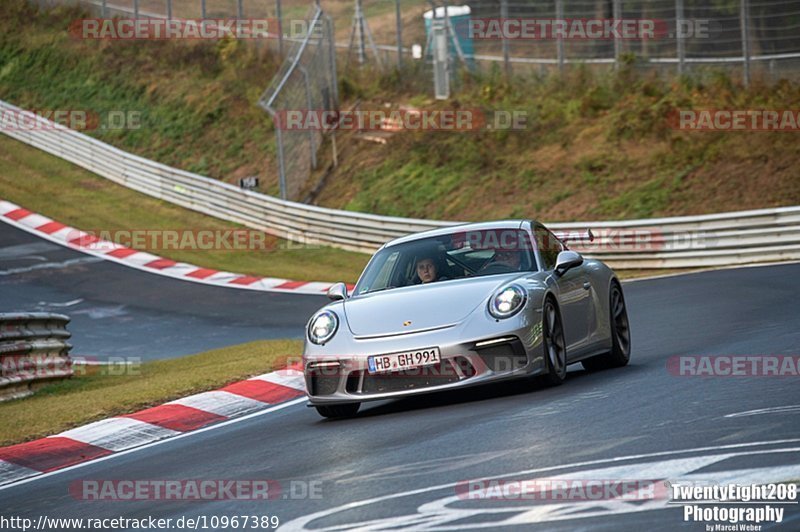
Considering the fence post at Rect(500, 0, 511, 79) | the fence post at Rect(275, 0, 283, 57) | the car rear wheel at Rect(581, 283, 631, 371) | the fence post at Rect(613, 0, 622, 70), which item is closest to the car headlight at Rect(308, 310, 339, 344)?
the car rear wheel at Rect(581, 283, 631, 371)

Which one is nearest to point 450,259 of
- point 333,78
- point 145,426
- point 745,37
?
point 145,426

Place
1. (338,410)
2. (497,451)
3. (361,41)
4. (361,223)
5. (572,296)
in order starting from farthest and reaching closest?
(361,41), (361,223), (572,296), (338,410), (497,451)

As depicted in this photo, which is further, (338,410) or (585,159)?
(585,159)

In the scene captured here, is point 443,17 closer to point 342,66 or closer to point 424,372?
point 342,66

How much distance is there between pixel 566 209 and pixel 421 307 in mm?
18262

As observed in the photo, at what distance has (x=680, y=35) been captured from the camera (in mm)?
29000

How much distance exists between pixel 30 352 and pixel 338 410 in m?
5.30

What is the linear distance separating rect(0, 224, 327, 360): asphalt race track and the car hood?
321 inches

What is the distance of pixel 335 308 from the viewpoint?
1030 centimetres

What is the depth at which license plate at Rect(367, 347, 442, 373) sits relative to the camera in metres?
9.41

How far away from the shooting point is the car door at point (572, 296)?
10.4 metres

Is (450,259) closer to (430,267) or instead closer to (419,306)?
(430,267)

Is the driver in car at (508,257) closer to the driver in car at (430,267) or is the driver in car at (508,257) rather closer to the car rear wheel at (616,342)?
the driver in car at (430,267)

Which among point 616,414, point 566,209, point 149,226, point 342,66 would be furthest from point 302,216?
point 616,414
